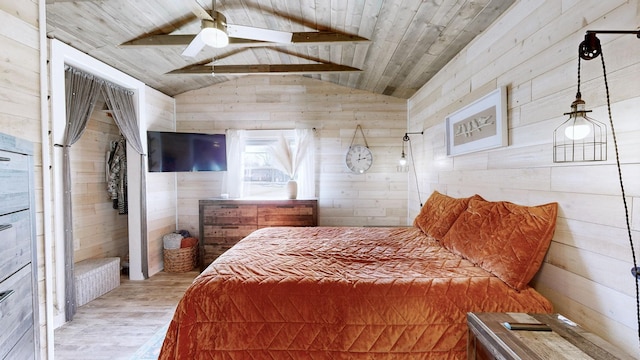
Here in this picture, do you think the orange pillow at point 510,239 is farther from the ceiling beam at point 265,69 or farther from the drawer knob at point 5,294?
the ceiling beam at point 265,69

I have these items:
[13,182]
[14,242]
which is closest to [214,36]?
[13,182]

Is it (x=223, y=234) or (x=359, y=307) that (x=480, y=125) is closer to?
(x=359, y=307)

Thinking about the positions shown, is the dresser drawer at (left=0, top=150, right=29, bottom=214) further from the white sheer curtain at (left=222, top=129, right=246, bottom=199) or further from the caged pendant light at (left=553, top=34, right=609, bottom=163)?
the white sheer curtain at (left=222, top=129, right=246, bottom=199)

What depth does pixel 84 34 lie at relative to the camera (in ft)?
8.23

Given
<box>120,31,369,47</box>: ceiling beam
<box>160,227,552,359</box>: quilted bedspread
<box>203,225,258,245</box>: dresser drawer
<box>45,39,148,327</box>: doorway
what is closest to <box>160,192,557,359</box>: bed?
<box>160,227,552,359</box>: quilted bedspread

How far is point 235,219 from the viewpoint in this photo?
3781 mm

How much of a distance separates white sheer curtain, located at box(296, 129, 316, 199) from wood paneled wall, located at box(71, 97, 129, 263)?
8.66 feet

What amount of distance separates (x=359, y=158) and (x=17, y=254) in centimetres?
360

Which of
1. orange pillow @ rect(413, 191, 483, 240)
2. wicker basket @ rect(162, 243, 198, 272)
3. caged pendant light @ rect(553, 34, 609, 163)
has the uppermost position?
caged pendant light @ rect(553, 34, 609, 163)

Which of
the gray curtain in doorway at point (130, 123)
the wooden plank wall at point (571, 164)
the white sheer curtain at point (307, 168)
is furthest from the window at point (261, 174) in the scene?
the wooden plank wall at point (571, 164)

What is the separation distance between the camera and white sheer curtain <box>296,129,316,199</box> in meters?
4.12

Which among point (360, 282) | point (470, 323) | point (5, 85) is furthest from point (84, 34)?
point (470, 323)

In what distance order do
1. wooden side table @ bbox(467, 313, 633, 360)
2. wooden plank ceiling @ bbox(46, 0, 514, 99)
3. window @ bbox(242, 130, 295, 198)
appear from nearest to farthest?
wooden side table @ bbox(467, 313, 633, 360)
wooden plank ceiling @ bbox(46, 0, 514, 99)
window @ bbox(242, 130, 295, 198)

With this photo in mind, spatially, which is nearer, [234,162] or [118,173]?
[118,173]
